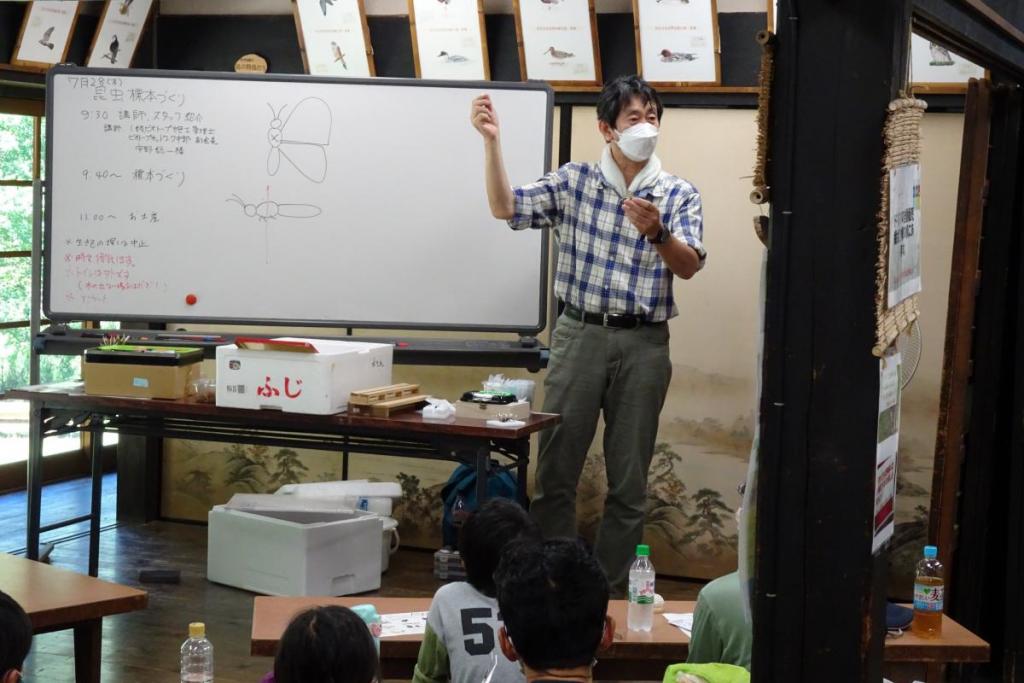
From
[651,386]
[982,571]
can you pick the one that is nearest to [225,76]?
[651,386]

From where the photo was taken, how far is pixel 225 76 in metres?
4.82

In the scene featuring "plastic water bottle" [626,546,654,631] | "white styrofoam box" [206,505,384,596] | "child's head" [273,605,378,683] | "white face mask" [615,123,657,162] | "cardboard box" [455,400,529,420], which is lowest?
"white styrofoam box" [206,505,384,596]

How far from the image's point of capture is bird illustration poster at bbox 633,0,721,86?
4.70 metres

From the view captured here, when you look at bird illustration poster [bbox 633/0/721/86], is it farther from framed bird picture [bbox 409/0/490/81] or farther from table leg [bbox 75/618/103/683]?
table leg [bbox 75/618/103/683]

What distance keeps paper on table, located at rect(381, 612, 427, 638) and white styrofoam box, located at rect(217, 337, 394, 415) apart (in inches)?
52.1

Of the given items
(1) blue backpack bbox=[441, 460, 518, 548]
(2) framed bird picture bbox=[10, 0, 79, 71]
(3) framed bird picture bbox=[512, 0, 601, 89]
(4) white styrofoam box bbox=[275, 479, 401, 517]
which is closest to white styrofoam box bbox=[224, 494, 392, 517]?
(4) white styrofoam box bbox=[275, 479, 401, 517]

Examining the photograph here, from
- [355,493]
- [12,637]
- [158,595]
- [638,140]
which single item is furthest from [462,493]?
[12,637]

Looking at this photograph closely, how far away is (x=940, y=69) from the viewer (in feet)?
15.0

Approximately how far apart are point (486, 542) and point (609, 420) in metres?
1.83

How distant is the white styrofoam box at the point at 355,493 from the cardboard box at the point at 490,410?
103 cm

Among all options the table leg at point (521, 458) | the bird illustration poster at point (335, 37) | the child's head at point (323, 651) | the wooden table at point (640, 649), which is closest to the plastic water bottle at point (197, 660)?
the wooden table at point (640, 649)

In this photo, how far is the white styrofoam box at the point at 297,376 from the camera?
4.19 metres

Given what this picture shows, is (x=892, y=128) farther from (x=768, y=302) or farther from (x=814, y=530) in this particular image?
(x=814, y=530)

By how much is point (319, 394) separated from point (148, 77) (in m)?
1.49
